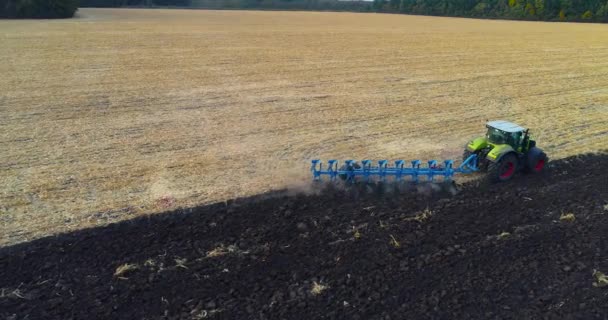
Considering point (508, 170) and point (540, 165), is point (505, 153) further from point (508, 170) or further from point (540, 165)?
point (540, 165)

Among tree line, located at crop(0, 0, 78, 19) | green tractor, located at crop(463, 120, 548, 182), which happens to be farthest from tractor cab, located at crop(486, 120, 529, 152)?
tree line, located at crop(0, 0, 78, 19)

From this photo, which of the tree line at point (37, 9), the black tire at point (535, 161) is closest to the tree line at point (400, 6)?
the tree line at point (37, 9)

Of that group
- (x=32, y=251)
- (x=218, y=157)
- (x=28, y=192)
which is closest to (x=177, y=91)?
(x=218, y=157)

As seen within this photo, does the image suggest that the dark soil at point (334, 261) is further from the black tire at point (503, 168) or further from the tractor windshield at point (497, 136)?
the tractor windshield at point (497, 136)

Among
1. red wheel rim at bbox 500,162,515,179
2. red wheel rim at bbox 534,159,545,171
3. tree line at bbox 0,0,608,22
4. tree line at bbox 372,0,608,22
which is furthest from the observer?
tree line at bbox 372,0,608,22

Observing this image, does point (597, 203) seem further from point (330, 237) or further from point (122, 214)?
point (122, 214)

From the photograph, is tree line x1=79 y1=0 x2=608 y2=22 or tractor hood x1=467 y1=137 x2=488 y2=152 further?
tree line x1=79 y1=0 x2=608 y2=22

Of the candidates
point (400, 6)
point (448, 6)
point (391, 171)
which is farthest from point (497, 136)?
point (400, 6)

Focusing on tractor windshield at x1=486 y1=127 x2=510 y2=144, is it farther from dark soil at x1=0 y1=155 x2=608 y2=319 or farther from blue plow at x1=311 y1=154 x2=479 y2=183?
dark soil at x1=0 y1=155 x2=608 y2=319

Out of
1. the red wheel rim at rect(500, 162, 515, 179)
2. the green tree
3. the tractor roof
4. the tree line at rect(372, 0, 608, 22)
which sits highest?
the tree line at rect(372, 0, 608, 22)

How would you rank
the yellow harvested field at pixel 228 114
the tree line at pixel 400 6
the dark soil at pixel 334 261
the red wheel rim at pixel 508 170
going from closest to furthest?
the dark soil at pixel 334 261 < the red wheel rim at pixel 508 170 < the yellow harvested field at pixel 228 114 < the tree line at pixel 400 6
